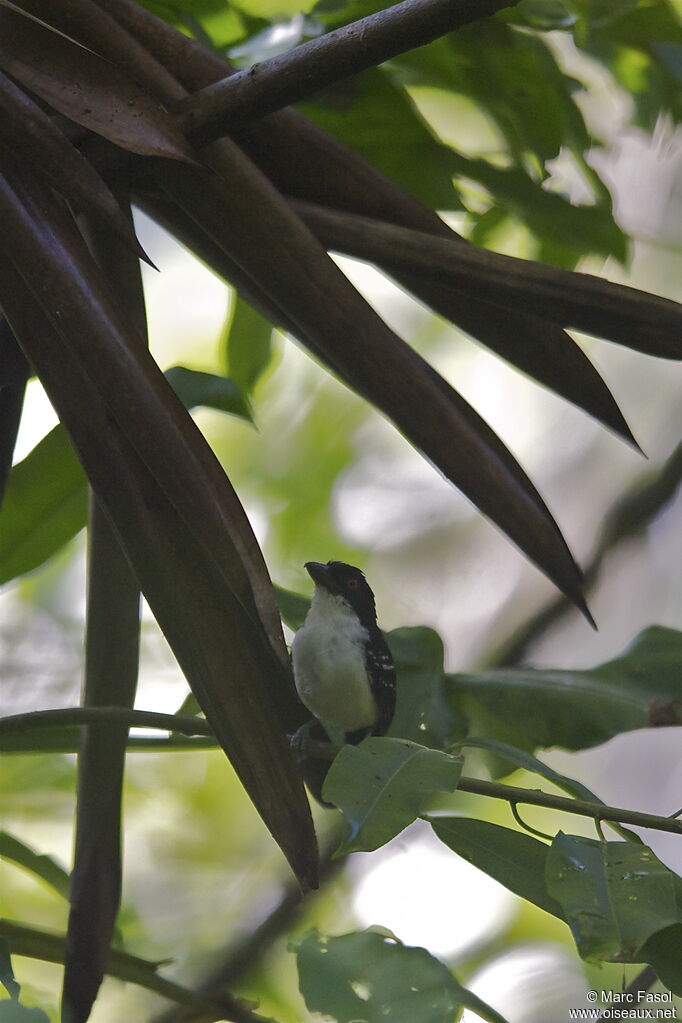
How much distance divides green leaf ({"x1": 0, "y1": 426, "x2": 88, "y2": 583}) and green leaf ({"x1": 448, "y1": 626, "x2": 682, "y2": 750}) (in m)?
0.40

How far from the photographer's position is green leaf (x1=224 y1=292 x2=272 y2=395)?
1.05m

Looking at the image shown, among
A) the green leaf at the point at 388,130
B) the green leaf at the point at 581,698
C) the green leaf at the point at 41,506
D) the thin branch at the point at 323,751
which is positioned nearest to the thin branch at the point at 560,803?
the thin branch at the point at 323,751

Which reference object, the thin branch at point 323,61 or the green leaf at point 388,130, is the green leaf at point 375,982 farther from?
the green leaf at point 388,130

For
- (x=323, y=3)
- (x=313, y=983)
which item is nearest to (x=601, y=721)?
(x=313, y=983)

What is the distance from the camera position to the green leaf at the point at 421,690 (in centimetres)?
92

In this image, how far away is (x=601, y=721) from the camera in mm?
869

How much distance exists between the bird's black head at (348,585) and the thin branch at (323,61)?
635mm

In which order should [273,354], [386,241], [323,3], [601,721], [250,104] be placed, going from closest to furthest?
[250,104] < [386,241] < [601,721] < [323,3] < [273,354]

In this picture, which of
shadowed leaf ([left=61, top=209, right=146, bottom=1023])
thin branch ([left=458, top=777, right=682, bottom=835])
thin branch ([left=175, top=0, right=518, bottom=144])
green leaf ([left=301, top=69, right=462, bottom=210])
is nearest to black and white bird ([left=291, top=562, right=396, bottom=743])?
shadowed leaf ([left=61, top=209, right=146, bottom=1023])

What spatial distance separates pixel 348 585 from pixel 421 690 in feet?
0.66

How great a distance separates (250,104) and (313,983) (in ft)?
1.66

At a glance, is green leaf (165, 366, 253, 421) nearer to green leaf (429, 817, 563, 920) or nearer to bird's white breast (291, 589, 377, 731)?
bird's white breast (291, 589, 377, 731)

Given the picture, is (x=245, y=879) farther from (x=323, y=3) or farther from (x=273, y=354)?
(x=323, y=3)

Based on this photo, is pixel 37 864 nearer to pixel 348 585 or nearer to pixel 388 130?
pixel 348 585
